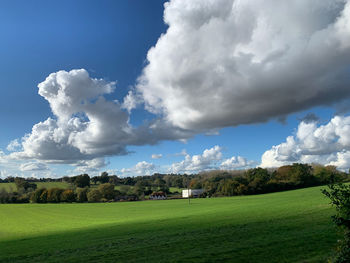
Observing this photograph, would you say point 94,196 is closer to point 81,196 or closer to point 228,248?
point 81,196

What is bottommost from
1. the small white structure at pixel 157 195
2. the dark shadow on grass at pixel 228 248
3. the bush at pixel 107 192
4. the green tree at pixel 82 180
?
the small white structure at pixel 157 195

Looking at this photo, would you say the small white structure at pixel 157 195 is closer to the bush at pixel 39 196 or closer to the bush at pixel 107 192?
the bush at pixel 107 192

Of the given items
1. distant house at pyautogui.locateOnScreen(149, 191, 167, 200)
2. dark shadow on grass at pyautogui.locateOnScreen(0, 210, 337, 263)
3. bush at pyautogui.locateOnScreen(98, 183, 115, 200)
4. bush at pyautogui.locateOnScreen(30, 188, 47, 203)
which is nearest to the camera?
dark shadow on grass at pyautogui.locateOnScreen(0, 210, 337, 263)

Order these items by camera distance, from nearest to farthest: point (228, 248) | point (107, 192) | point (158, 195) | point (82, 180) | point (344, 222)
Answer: point (344, 222), point (228, 248), point (107, 192), point (158, 195), point (82, 180)

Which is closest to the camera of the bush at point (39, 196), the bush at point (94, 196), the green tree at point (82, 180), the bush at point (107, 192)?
the bush at point (94, 196)

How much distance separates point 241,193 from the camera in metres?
111

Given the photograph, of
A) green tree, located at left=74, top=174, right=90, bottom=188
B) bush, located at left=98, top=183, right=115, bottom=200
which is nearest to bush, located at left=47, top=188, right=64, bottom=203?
bush, located at left=98, top=183, right=115, bottom=200

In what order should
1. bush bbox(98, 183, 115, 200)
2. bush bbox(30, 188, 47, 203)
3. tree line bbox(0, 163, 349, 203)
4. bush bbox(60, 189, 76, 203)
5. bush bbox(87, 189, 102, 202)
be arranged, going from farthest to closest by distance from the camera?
1. bush bbox(30, 188, 47, 203)
2. bush bbox(98, 183, 115, 200)
3. bush bbox(60, 189, 76, 203)
4. bush bbox(87, 189, 102, 202)
5. tree line bbox(0, 163, 349, 203)

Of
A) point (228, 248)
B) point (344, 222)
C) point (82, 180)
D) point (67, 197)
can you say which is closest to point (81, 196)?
point (67, 197)

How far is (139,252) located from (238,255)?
22.7 feet

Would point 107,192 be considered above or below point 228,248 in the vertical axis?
above

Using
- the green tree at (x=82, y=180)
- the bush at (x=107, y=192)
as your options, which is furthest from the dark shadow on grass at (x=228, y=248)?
the green tree at (x=82, y=180)

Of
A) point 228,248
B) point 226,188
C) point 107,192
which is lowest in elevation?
point 228,248

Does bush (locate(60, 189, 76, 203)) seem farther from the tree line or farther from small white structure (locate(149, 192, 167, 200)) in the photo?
small white structure (locate(149, 192, 167, 200))
